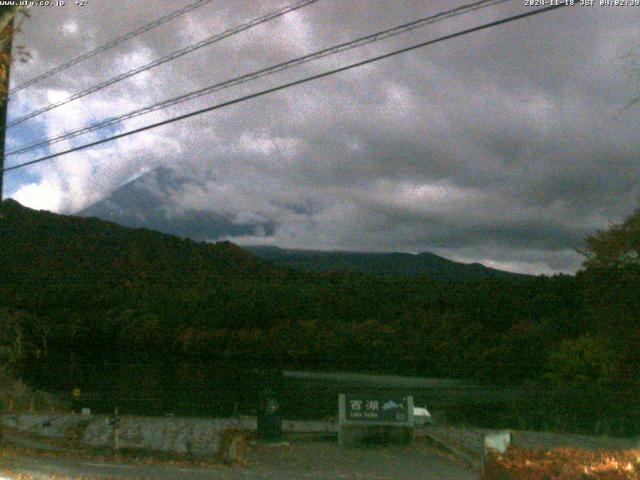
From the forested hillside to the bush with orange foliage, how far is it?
32.4 metres

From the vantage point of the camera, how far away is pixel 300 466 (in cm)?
1828

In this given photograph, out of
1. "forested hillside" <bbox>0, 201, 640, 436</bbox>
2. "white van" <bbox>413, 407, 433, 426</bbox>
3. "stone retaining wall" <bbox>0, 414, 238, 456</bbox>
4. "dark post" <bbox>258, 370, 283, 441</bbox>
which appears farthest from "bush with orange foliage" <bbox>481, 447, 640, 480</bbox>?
"forested hillside" <bbox>0, 201, 640, 436</bbox>

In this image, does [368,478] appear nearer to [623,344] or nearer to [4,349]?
[4,349]

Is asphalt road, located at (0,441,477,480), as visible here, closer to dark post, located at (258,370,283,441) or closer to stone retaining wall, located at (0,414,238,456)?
dark post, located at (258,370,283,441)

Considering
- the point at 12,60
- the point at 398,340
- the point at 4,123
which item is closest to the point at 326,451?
the point at 4,123

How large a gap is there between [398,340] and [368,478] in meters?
31.3

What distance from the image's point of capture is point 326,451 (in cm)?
2177

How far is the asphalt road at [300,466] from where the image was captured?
13375 millimetres

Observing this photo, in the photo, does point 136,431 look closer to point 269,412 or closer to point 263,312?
point 269,412

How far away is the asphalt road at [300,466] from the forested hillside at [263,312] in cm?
2039

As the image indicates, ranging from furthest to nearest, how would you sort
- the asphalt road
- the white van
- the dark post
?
the white van, the dark post, the asphalt road

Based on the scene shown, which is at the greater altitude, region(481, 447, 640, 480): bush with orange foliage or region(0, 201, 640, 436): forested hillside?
region(0, 201, 640, 436): forested hillside

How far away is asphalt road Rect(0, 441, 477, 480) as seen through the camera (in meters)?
13.4

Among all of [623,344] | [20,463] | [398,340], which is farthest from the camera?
[398,340]
